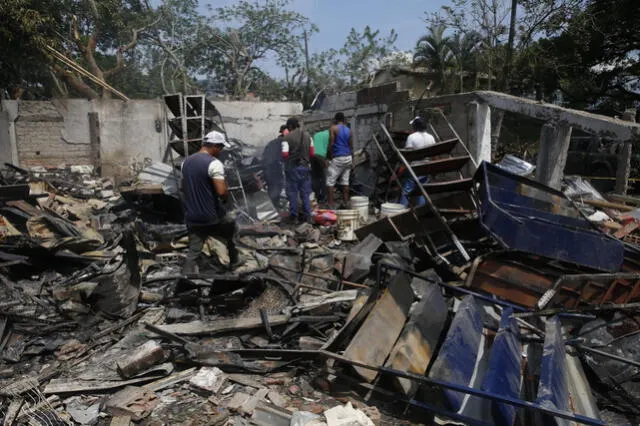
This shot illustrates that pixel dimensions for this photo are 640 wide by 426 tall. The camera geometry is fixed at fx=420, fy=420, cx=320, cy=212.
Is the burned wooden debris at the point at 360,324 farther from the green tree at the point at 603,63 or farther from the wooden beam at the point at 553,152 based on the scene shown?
the green tree at the point at 603,63

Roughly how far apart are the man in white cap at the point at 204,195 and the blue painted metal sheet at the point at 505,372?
2.96 metres

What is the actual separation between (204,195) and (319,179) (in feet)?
16.9

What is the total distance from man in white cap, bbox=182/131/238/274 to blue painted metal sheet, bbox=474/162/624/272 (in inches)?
114

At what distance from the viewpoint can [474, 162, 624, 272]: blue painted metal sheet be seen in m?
4.22

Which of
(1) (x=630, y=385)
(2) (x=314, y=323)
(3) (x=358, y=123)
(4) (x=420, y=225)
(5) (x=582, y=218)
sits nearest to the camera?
(1) (x=630, y=385)

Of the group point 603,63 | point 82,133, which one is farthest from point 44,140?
point 603,63

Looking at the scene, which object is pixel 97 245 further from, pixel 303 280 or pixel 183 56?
pixel 183 56

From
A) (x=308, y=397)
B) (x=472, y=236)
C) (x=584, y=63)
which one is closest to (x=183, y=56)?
(x=584, y=63)

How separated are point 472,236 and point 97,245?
17.0 feet

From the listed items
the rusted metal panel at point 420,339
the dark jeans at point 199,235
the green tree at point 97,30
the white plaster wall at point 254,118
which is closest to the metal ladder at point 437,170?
the rusted metal panel at point 420,339

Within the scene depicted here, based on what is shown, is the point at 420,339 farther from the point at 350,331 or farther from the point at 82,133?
the point at 82,133

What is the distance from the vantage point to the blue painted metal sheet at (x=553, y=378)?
2293mm

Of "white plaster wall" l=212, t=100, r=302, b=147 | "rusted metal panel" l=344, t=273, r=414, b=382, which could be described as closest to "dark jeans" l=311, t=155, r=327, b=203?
"white plaster wall" l=212, t=100, r=302, b=147

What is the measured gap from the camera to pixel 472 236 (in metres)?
5.20
